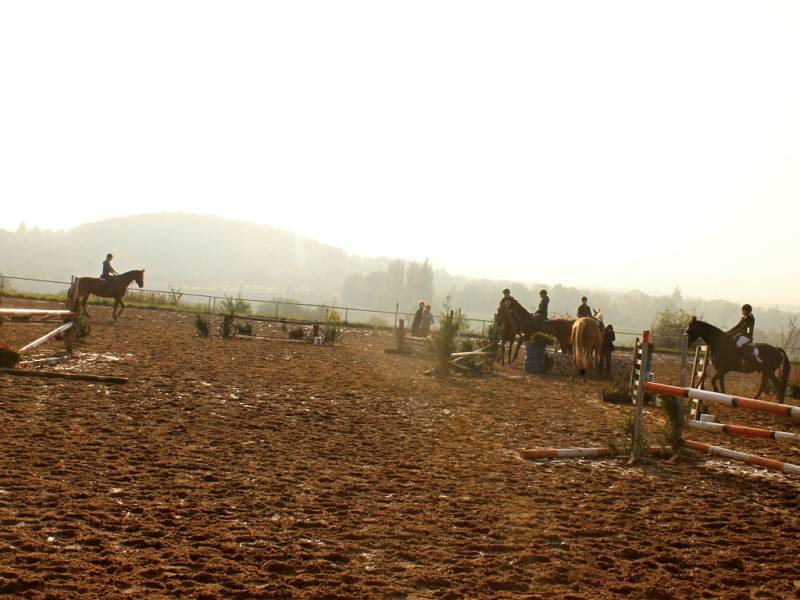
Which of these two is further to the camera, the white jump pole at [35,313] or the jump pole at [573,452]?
the white jump pole at [35,313]

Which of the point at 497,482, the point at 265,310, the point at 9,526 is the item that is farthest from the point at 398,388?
the point at 265,310

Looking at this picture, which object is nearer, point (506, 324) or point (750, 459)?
point (750, 459)

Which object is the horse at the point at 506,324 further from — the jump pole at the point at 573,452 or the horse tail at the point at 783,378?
the jump pole at the point at 573,452

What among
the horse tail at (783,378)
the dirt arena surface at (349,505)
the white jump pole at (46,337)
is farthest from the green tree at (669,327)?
the white jump pole at (46,337)

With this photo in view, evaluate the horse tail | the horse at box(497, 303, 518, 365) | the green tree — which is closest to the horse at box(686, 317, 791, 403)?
the horse tail

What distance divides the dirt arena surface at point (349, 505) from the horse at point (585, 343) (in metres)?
6.05

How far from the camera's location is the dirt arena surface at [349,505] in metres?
4.39

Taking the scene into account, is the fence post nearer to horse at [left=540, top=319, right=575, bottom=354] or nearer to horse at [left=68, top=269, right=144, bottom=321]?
horse at [left=540, top=319, right=575, bottom=354]

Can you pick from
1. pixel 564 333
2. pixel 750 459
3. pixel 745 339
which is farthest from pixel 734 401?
pixel 564 333

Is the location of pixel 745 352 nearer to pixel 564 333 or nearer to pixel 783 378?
pixel 783 378

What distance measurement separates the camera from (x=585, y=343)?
17609 mm

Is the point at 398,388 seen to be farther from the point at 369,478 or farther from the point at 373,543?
the point at 373,543

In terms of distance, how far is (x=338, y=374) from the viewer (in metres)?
15.0

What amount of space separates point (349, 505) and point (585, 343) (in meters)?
12.6
